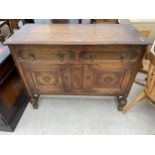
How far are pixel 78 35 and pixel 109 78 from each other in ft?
1.58

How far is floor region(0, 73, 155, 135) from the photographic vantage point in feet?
4.58

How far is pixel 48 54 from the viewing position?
1.12 metres

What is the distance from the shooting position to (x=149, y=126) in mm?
1415

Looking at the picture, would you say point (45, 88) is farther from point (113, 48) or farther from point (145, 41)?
point (145, 41)

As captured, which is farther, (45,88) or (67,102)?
(67,102)

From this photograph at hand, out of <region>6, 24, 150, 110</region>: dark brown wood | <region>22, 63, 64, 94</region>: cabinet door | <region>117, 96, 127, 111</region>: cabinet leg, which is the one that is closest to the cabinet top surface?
<region>6, 24, 150, 110</region>: dark brown wood

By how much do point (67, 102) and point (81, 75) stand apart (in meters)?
0.57

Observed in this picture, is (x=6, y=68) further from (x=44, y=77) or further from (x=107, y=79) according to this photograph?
(x=107, y=79)

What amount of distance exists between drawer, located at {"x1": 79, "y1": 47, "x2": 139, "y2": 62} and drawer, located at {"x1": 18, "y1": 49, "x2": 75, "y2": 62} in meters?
0.11

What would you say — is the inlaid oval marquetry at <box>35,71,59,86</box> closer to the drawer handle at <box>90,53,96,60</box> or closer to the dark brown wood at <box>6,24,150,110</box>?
the dark brown wood at <box>6,24,150,110</box>

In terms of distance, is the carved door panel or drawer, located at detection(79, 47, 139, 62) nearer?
drawer, located at detection(79, 47, 139, 62)
